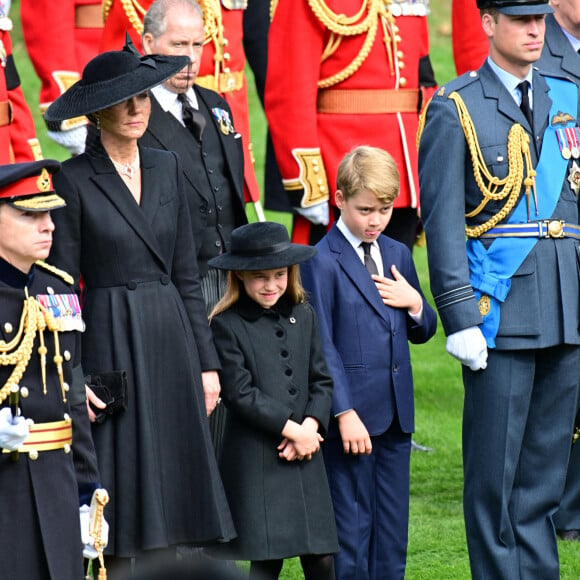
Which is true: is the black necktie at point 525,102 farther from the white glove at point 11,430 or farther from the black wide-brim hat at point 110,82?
the white glove at point 11,430

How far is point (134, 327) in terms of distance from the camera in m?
4.88

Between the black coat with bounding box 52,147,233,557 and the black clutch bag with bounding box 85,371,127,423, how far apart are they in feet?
0.20

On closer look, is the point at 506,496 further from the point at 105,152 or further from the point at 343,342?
the point at 105,152

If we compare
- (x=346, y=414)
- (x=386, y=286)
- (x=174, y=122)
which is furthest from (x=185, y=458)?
(x=174, y=122)

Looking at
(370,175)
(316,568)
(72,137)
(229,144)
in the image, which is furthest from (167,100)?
(316,568)

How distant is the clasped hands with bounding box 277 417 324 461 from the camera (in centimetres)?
500

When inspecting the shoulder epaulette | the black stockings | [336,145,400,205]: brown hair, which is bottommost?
the black stockings

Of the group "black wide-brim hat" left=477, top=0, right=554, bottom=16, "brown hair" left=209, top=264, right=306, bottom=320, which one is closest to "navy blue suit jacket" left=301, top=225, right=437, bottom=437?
"brown hair" left=209, top=264, right=306, bottom=320

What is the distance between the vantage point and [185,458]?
496 cm

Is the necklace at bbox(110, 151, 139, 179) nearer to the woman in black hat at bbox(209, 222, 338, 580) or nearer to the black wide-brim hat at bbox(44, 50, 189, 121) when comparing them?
the black wide-brim hat at bbox(44, 50, 189, 121)

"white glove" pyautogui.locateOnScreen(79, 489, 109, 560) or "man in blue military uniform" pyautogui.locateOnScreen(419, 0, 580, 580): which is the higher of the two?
"man in blue military uniform" pyautogui.locateOnScreen(419, 0, 580, 580)

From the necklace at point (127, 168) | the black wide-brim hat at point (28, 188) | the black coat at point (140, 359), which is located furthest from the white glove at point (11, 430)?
the necklace at point (127, 168)

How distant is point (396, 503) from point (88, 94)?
1.78 metres

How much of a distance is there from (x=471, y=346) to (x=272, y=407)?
0.69m
